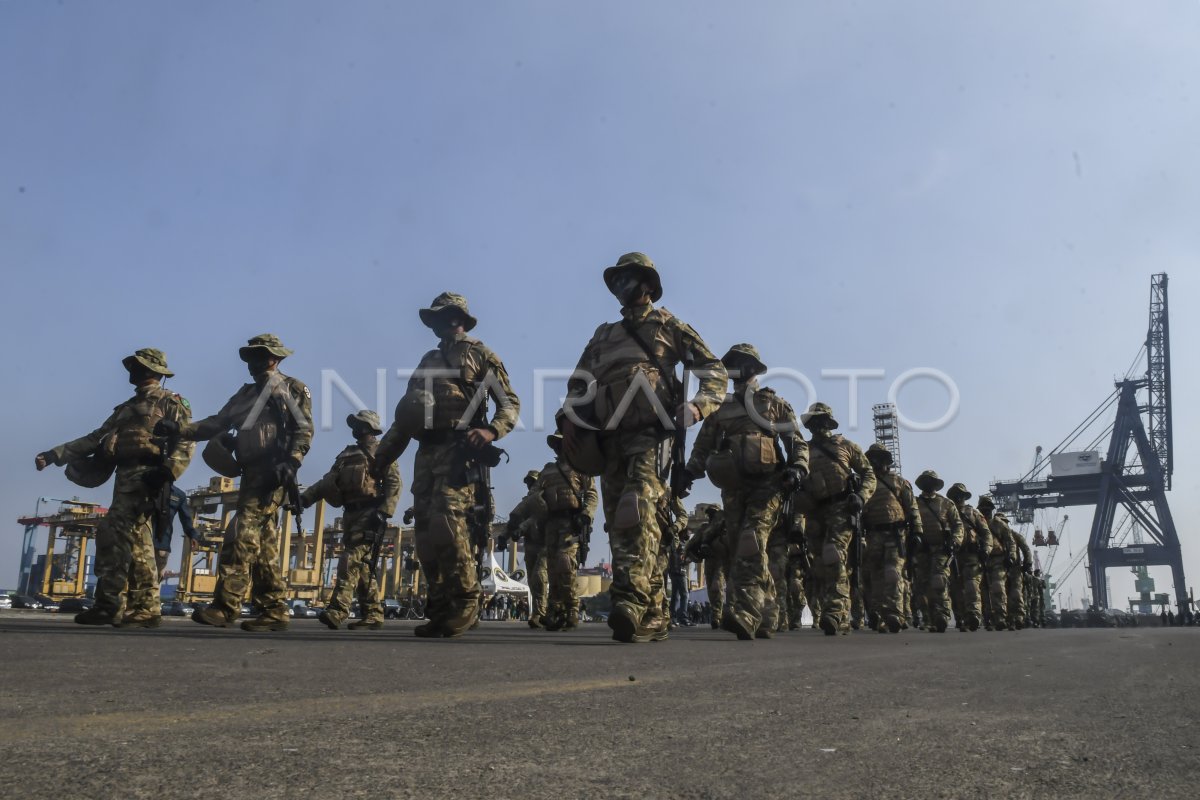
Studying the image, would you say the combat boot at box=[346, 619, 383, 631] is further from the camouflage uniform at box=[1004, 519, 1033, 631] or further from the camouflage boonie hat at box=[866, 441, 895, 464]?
the camouflage uniform at box=[1004, 519, 1033, 631]

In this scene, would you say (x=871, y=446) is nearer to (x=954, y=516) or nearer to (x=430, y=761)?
(x=954, y=516)

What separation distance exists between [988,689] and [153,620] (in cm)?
631

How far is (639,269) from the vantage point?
604 cm

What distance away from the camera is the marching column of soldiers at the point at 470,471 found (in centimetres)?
573

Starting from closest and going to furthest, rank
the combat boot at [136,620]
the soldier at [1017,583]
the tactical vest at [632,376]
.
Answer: the tactical vest at [632,376], the combat boot at [136,620], the soldier at [1017,583]

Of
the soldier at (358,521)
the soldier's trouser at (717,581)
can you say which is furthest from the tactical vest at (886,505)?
the soldier at (358,521)

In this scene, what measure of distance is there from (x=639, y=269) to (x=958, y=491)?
12449 millimetres

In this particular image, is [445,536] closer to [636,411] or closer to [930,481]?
[636,411]

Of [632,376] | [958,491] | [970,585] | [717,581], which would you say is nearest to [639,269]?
[632,376]

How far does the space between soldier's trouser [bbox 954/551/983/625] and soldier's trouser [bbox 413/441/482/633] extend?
13456 millimetres

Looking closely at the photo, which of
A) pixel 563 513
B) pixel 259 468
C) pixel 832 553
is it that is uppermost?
pixel 259 468

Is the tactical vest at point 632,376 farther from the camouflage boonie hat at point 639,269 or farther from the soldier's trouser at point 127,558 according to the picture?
the soldier's trouser at point 127,558

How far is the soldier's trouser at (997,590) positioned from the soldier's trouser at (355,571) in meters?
14.1

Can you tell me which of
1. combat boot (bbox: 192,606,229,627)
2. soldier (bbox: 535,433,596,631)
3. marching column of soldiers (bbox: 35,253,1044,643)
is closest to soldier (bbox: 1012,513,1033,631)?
marching column of soldiers (bbox: 35,253,1044,643)
